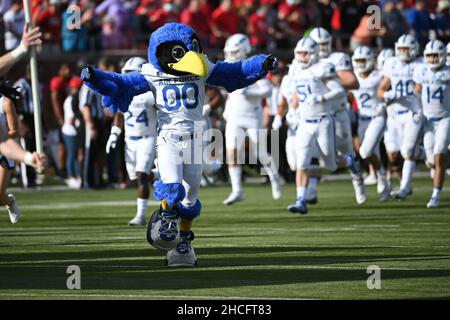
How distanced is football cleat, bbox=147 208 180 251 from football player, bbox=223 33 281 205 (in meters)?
7.73

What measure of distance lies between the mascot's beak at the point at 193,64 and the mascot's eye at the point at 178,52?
5cm

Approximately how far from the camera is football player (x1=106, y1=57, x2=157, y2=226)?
15.8 metres

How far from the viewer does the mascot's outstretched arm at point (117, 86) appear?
11.1 metres

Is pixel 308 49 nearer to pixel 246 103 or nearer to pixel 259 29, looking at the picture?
pixel 246 103

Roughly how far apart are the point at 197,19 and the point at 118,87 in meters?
16.3

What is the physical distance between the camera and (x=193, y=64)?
1109cm

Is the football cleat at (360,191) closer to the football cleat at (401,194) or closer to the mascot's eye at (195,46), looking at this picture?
the football cleat at (401,194)

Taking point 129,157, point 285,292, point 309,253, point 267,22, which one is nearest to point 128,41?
point 267,22

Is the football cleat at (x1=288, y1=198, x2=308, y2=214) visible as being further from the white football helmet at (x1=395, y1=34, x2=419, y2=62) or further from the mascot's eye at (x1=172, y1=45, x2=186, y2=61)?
the mascot's eye at (x1=172, y1=45, x2=186, y2=61)

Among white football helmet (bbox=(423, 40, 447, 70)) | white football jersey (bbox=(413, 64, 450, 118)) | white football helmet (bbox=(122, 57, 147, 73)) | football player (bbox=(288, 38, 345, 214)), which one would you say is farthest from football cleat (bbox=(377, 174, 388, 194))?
white football helmet (bbox=(122, 57, 147, 73))

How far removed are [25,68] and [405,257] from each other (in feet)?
43.3

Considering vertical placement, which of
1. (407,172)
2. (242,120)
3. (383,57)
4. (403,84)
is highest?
(383,57)

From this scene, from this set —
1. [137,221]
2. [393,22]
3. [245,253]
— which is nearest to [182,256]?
[245,253]
